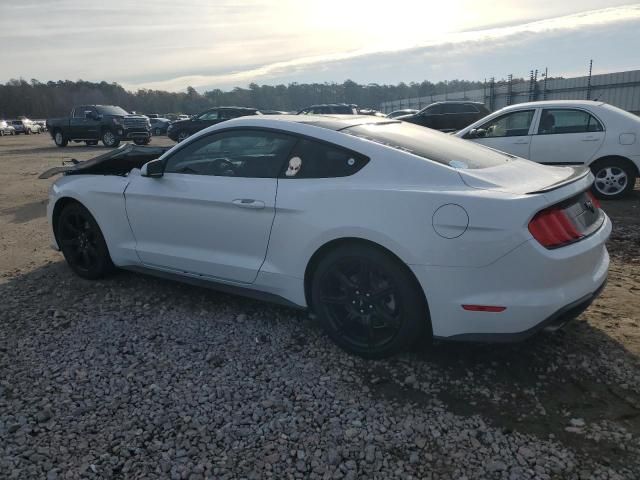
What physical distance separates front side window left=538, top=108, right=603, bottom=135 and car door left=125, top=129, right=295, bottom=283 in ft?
20.8

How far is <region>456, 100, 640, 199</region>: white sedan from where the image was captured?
7.78m

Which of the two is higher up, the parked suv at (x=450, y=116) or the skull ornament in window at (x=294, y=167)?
the skull ornament in window at (x=294, y=167)

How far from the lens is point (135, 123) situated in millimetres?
22484

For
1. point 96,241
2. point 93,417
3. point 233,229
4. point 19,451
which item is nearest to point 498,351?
point 233,229

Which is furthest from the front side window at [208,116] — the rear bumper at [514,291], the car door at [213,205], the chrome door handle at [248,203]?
the rear bumper at [514,291]

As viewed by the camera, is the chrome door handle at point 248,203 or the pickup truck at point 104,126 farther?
the pickup truck at point 104,126

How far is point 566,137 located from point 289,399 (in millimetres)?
7179

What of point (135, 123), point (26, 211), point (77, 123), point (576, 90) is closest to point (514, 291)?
point (26, 211)

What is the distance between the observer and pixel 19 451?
2.53 metres

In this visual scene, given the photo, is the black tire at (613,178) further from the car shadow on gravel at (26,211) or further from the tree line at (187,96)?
the tree line at (187,96)

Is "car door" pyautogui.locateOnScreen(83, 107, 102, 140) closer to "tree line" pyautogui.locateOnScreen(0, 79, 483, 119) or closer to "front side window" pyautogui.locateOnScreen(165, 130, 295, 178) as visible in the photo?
"front side window" pyautogui.locateOnScreen(165, 130, 295, 178)

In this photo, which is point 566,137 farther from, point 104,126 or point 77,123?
point 77,123

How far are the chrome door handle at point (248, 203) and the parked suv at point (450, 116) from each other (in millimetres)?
16255

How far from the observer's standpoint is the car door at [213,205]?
356 centimetres
